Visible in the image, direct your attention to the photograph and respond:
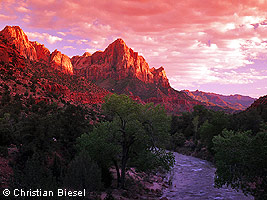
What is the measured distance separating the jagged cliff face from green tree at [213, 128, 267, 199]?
5655 cm

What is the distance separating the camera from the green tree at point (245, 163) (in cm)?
→ 1576

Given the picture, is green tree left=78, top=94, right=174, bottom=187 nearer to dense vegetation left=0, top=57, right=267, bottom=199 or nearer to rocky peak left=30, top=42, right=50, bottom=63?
dense vegetation left=0, top=57, right=267, bottom=199

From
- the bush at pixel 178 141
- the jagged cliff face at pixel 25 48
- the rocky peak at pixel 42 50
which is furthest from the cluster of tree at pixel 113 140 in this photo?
the rocky peak at pixel 42 50

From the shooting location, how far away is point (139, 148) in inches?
833

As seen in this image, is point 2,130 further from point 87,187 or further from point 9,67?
point 9,67

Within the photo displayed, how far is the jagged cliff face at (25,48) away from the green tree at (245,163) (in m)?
56.5

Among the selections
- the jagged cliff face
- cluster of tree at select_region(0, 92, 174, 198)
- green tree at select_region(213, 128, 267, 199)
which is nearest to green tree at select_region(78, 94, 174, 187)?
cluster of tree at select_region(0, 92, 174, 198)

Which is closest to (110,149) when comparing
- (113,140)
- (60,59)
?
(113,140)

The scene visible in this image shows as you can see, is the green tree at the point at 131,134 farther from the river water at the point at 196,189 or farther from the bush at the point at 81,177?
the river water at the point at 196,189

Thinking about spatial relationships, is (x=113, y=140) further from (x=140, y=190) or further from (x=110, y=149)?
(x=140, y=190)

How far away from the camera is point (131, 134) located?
20.5 metres

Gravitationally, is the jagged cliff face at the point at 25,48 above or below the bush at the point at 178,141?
above

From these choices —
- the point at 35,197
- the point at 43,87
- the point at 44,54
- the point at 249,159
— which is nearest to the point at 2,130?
the point at 35,197

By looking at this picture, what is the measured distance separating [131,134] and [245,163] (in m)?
10.4
